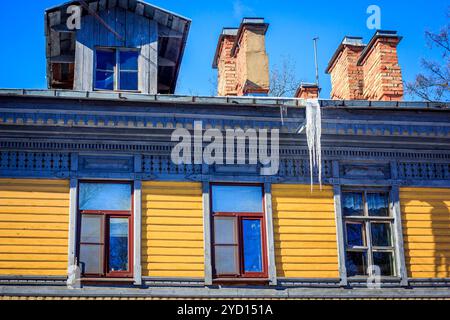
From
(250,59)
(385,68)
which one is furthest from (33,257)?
(385,68)

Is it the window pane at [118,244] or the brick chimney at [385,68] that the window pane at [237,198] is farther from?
the brick chimney at [385,68]

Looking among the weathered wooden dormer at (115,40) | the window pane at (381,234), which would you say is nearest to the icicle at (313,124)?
the window pane at (381,234)

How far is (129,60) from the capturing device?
16.2 m

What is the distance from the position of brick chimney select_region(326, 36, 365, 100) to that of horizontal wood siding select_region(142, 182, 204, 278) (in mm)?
5383

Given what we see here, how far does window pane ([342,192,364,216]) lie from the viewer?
14984 millimetres

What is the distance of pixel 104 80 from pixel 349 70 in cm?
583

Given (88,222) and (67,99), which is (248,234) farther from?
(67,99)

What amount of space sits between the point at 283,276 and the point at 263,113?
3037 millimetres

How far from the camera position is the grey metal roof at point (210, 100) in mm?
14148

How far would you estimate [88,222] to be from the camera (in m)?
14.1

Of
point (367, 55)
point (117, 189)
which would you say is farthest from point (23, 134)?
point (367, 55)

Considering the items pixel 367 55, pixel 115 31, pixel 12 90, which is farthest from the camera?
pixel 367 55

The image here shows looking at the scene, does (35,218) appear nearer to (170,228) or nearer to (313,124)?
(170,228)

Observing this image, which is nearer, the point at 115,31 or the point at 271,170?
the point at 271,170
